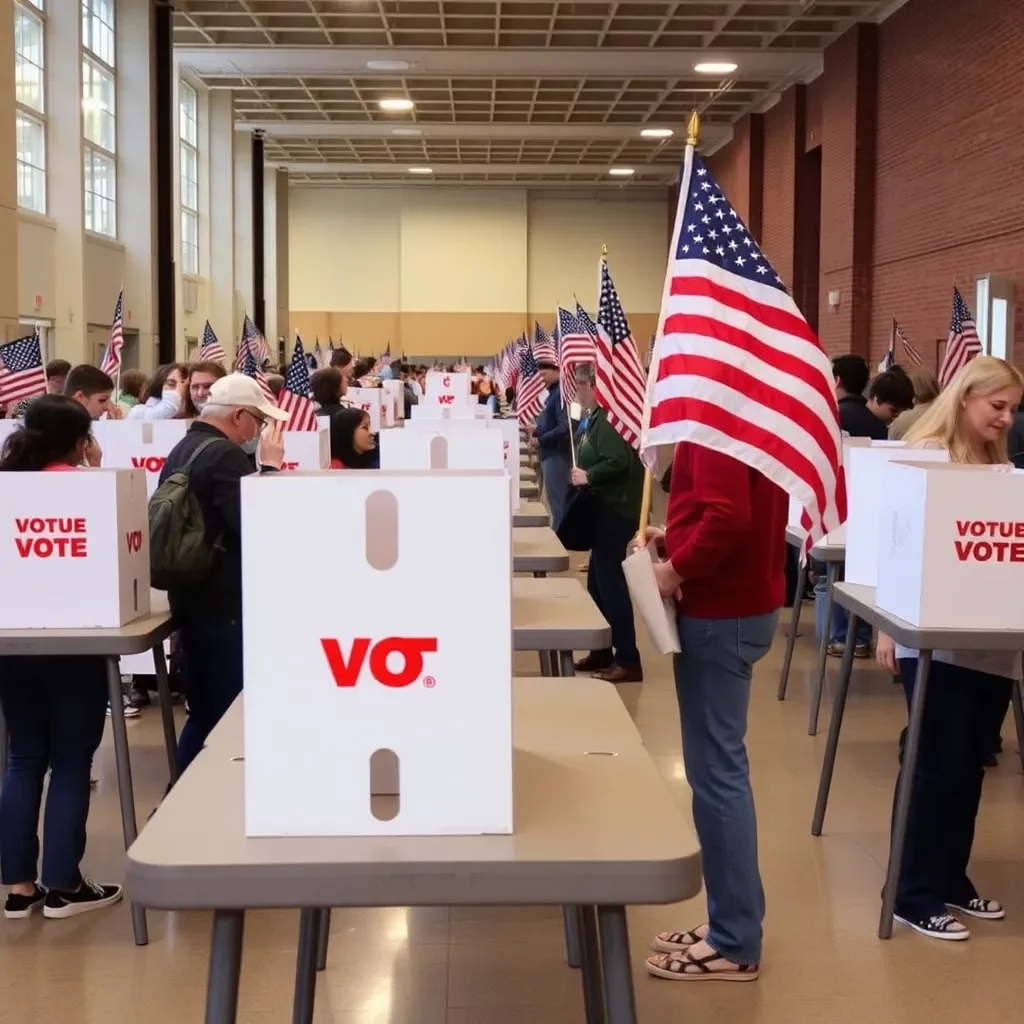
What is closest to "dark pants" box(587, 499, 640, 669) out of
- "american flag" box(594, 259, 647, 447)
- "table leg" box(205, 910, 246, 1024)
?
"american flag" box(594, 259, 647, 447)

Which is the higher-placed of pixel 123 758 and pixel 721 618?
pixel 721 618

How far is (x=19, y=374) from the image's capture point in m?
8.66

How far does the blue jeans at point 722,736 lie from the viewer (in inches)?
130

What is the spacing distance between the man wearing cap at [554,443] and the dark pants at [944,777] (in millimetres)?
6910

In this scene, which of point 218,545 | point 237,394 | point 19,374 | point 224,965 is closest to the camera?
point 224,965

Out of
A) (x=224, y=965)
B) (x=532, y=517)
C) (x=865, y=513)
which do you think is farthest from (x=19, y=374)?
(x=224, y=965)

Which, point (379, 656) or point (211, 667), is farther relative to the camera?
point (211, 667)

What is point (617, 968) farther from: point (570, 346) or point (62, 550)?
point (570, 346)

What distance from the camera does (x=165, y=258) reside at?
19141 millimetres

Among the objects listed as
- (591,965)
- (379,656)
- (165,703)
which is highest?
(379,656)

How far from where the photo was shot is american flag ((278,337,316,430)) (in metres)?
8.39

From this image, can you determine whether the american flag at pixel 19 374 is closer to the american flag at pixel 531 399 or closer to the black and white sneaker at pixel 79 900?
the black and white sneaker at pixel 79 900

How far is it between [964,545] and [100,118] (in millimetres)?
16919

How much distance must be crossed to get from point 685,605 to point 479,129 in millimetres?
23957
